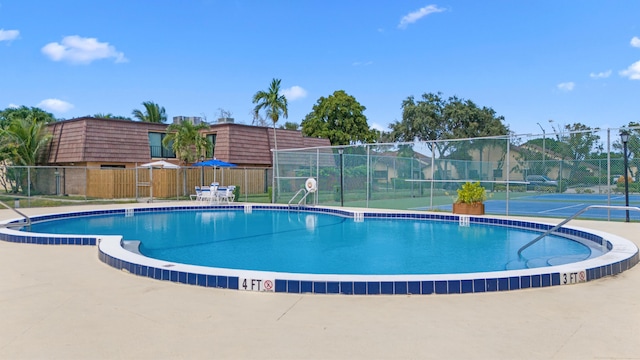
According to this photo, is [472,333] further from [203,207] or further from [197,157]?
[197,157]

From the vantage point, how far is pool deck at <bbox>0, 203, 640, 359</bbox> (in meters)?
2.81

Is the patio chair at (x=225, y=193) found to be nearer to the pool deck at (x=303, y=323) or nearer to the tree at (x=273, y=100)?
the tree at (x=273, y=100)

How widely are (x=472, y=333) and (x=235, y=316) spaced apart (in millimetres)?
1766

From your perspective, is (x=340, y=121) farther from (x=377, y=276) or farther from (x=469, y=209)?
(x=377, y=276)

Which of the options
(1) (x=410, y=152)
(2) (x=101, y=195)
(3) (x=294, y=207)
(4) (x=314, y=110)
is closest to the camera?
(3) (x=294, y=207)

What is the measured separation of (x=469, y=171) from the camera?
17.6 metres

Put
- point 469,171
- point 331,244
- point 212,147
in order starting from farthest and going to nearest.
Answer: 1. point 212,147
2. point 469,171
3. point 331,244

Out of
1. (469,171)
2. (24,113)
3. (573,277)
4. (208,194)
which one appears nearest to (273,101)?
(208,194)

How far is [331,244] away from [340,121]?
92.8 ft

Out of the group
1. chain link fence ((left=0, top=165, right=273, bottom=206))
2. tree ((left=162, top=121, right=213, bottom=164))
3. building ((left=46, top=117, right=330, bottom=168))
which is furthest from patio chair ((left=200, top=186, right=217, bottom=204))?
building ((left=46, top=117, right=330, bottom=168))

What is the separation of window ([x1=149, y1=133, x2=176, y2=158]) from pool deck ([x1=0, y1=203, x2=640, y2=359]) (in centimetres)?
2016

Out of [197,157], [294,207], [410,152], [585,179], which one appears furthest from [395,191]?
[197,157]

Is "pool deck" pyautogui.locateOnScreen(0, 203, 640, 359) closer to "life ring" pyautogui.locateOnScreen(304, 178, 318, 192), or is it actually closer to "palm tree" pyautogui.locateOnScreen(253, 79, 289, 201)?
"life ring" pyautogui.locateOnScreen(304, 178, 318, 192)

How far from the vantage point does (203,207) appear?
15.4 meters
